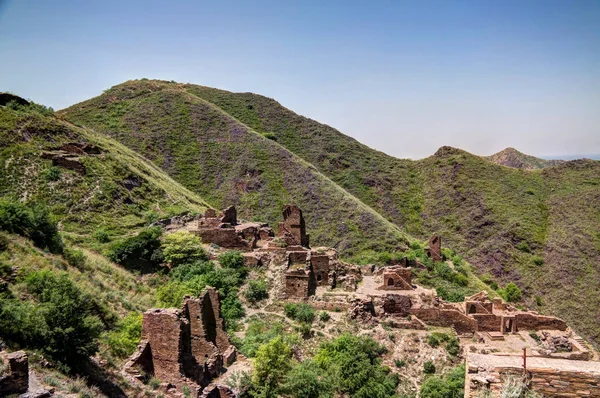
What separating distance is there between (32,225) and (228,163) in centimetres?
5121

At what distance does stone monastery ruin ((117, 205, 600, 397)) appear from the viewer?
6.80 meters

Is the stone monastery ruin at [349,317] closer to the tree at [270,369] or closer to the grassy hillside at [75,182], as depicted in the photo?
the tree at [270,369]

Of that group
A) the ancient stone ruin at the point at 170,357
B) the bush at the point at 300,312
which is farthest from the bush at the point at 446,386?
the ancient stone ruin at the point at 170,357

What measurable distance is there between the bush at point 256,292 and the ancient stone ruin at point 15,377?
671 inches

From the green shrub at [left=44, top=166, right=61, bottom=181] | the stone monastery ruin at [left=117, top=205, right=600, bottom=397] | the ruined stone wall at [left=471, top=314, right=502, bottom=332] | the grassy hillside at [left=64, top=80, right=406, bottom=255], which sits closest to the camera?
the stone monastery ruin at [left=117, top=205, right=600, bottom=397]

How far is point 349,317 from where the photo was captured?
23.8m

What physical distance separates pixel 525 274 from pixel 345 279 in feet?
108

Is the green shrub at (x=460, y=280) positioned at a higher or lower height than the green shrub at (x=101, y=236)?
lower

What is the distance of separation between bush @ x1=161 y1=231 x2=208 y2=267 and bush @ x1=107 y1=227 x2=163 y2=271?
0.58 meters

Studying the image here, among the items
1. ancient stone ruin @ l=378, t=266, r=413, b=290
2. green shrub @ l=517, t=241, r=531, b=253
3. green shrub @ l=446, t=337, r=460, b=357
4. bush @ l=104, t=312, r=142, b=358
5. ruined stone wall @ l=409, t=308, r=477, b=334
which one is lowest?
green shrub @ l=446, t=337, r=460, b=357

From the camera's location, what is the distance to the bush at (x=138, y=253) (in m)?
27.1

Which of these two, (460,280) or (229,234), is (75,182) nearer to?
(229,234)

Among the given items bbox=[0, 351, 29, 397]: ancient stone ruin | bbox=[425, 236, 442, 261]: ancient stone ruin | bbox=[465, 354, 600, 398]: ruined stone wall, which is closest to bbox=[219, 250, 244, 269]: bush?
bbox=[0, 351, 29, 397]: ancient stone ruin

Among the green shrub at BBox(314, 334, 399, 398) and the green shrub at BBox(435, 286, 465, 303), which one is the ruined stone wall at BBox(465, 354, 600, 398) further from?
the green shrub at BBox(435, 286, 465, 303)
